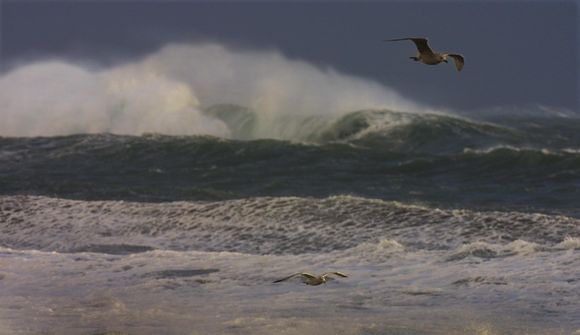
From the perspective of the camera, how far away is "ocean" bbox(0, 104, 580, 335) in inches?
354

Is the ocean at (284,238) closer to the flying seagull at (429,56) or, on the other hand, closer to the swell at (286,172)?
the swell at (286,172)

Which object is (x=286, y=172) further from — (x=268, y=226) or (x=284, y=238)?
(x=284, y=238)

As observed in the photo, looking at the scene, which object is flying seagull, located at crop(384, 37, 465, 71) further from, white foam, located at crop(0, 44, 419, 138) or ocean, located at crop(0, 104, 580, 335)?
white foam, located at crop(0, 44, 419, 138)

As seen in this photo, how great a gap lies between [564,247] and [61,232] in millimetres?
5423

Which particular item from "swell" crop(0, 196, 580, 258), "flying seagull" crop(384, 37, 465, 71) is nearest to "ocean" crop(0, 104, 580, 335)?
"swell" crop(0, 196, 580, 258)

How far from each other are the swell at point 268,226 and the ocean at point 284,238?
0.03m

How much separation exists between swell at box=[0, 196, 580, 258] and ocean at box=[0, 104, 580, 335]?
0.11 feet

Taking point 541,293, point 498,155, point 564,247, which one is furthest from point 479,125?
point 541,293

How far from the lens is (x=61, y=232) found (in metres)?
13.5

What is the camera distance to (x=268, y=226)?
13.3 m

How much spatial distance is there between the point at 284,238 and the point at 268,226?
0.71 meters

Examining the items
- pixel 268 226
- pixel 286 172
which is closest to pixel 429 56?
pixel 268 226

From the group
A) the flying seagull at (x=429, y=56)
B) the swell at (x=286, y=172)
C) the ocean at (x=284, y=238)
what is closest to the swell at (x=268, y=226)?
the ocean at (x=284, y=238)

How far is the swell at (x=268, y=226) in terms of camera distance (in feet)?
39.8
